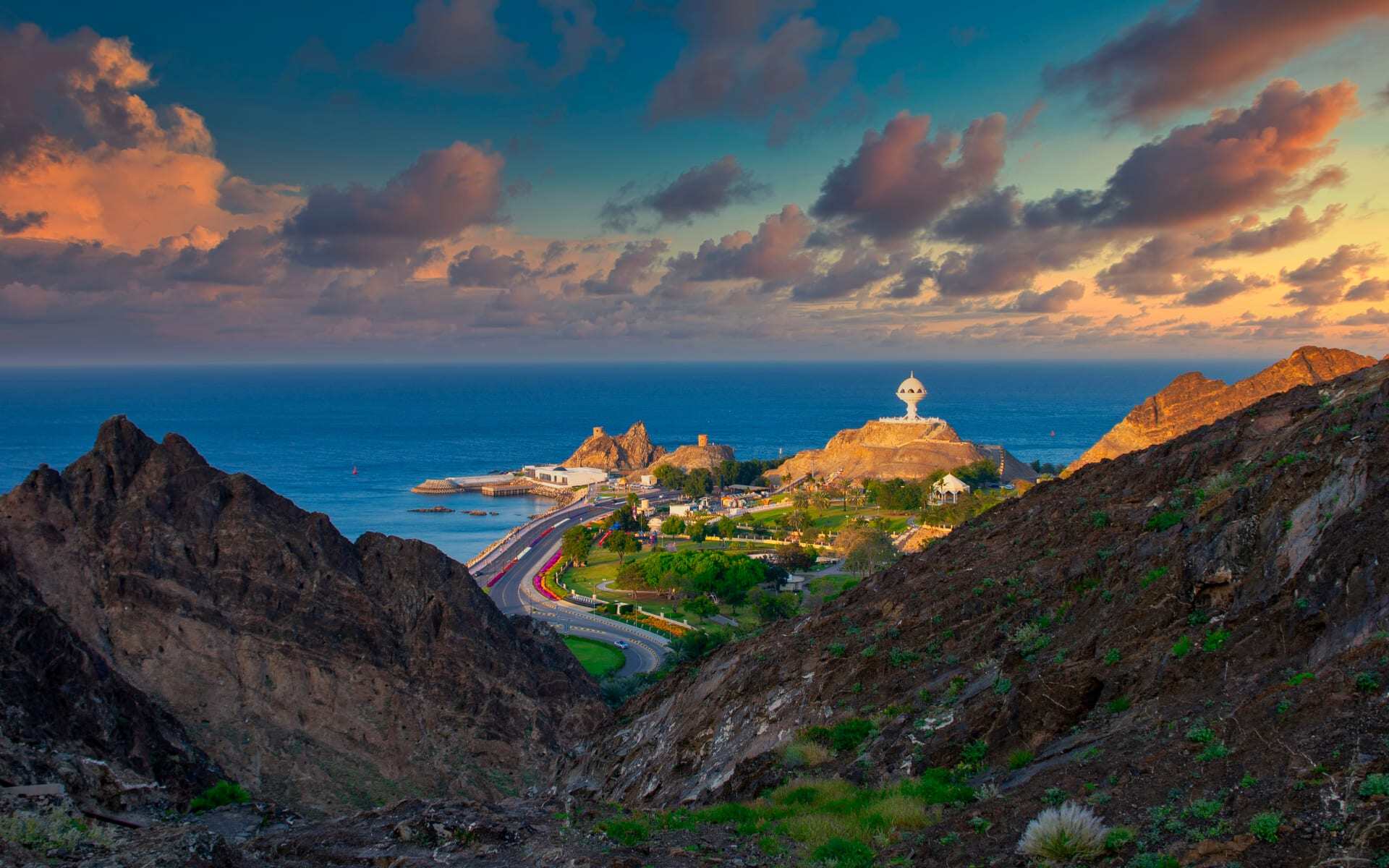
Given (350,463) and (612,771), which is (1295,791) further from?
(350,463)

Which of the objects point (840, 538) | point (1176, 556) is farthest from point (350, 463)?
point (1176, 556)

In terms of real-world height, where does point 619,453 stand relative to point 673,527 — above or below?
above

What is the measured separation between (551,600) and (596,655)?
61.2 ft

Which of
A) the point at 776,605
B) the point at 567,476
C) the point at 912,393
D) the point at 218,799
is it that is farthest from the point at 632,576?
the point at 912,393

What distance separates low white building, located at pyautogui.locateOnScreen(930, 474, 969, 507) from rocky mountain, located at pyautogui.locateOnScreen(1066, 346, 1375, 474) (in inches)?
532

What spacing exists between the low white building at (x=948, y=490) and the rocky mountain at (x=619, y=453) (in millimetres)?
72825

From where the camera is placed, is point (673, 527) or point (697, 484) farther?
point (697, 484)

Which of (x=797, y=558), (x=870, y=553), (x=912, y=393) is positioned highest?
(x=912, y=393)

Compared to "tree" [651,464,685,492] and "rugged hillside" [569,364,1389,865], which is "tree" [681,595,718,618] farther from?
"tree" [651,464,685,492]

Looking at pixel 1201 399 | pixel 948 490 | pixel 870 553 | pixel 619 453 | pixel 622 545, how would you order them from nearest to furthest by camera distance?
1. pixel 870 553
2. pixel 622 545
3. pixel 948 490
4. pixel 1201 399
5. pixel 619 453

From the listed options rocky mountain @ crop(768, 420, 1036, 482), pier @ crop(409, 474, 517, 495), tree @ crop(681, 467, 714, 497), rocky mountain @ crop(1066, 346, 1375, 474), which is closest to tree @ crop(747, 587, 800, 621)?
rocky mountain @ crop(1066, 346, 1375, 474)

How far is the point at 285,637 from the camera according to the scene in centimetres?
3738

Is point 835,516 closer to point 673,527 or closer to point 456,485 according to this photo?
point 673,527

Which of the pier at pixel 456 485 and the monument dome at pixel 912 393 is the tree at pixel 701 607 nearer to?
the pier at pixel 456 485
